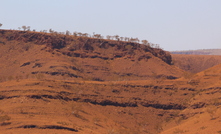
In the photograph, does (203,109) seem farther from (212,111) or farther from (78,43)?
(78,43)

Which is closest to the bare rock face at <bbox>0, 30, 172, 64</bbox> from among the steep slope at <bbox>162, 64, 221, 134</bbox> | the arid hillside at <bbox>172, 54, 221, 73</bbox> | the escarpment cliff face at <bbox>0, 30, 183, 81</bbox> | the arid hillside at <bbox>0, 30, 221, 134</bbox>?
the escarpment cliff face at <bbox>0, 30, 183, 81</bbox>

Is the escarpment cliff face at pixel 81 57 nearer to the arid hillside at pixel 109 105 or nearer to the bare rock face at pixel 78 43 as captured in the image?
the bare rock face at pixel 78 43

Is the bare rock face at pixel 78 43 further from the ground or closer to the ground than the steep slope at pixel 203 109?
further from the ground

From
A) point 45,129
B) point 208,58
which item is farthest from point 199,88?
point 208,58

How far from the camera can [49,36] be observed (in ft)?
366

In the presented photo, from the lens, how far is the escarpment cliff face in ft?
311

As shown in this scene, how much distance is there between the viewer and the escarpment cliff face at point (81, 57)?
94.9 metres

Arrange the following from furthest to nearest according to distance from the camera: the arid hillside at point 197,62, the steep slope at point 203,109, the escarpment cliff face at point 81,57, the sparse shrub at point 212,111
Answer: the arid hillside at point 197,62 < the escarpment cliff face at point 81,57 < the sparse shrub at point 212,111 < the steep slope at point 203,109

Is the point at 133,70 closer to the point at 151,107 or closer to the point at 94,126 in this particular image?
the point at 151,107

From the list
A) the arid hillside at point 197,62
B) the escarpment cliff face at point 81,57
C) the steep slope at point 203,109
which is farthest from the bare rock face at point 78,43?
the steep slope at point 203,109

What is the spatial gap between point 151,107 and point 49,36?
70.0 meters

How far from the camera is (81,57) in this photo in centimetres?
10725

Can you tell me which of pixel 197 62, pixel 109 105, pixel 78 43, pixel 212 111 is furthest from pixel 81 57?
pixel 197 62

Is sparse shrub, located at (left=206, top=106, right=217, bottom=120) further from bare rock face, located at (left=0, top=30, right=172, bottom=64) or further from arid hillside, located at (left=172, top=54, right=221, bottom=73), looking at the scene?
arid hillside, located at (left=172, top=54, right=221, bottom=73)
